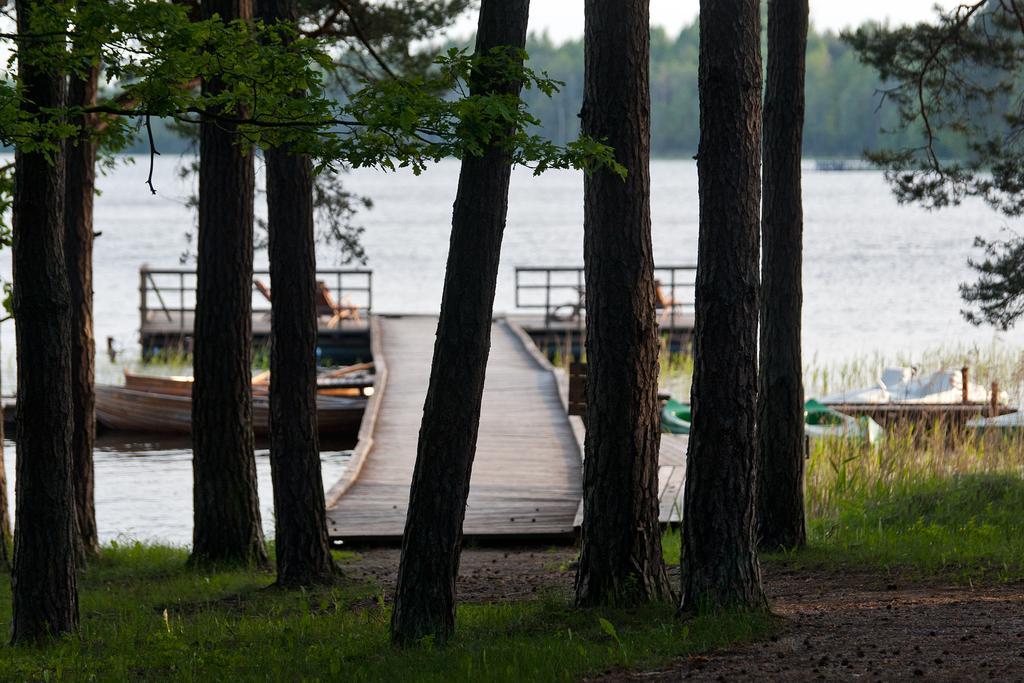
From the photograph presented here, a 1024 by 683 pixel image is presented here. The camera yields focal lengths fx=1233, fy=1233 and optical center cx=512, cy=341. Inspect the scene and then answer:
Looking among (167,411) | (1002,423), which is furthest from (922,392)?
(167,411)

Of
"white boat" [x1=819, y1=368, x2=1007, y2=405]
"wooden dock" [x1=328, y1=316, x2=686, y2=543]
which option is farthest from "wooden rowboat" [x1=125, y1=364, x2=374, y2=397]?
"white boat" [x1=819, y1=368, x2=1007, y2=405]

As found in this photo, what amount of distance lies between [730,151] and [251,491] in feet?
16.0

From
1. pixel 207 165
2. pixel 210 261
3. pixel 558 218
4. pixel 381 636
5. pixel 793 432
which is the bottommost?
pixel 381 636

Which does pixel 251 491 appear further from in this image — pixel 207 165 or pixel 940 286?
pixel 940 286

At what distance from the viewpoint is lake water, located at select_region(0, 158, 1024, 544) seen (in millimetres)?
16156

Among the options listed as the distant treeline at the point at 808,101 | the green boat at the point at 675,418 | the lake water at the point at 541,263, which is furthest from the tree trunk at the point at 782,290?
the distant treeline at the point at 808,101

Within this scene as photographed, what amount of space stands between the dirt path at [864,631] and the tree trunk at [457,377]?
45.3 inches

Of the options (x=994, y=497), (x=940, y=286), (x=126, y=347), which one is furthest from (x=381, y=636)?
(x=940, y=286)

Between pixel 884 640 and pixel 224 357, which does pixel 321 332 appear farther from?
pixel 884 640

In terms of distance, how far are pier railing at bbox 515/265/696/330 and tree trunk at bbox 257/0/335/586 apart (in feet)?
6.04

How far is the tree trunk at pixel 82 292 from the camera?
367 inches

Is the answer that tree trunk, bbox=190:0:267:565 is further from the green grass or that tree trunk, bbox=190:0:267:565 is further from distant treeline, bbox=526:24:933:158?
distant treeline, bbox=526:24:933:158

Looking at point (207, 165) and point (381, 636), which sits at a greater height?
point (207, 165)

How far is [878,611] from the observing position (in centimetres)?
614
